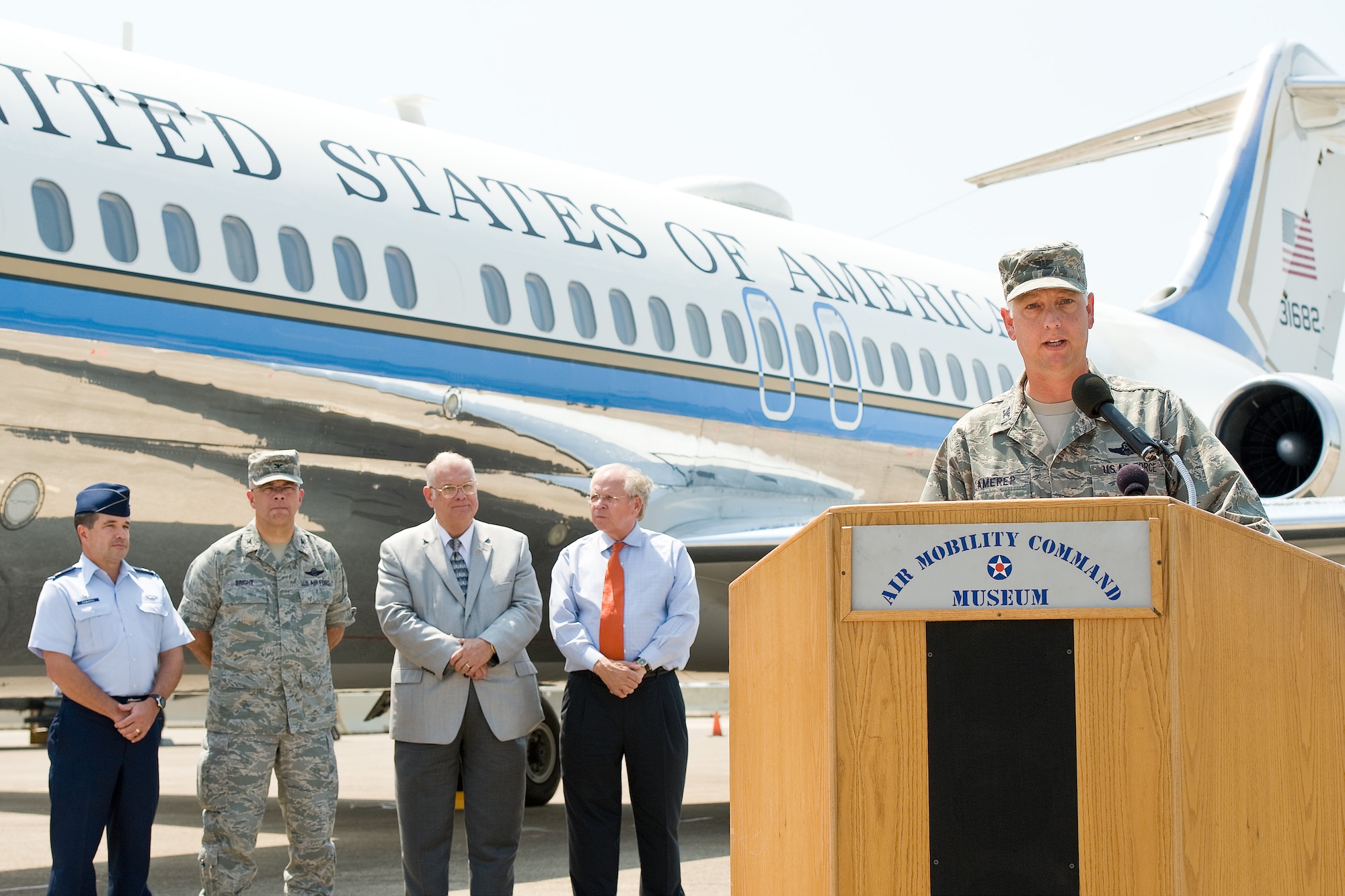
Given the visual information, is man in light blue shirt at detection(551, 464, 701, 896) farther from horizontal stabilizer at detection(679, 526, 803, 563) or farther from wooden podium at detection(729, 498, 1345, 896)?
wooden podium at detection(729, 498, 1345, 896)

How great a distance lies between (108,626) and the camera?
5996 mm

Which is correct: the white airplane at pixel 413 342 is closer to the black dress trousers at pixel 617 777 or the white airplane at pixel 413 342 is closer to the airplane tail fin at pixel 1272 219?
the black dress trousers at pixel 617 777

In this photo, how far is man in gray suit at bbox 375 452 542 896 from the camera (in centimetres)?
612

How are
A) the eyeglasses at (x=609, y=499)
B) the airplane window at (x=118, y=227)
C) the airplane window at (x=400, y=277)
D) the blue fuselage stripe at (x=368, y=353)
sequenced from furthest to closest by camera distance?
the airplane window at (x=400, y=277) → the airplane window at (x=118, y=227) → the blue fuselage stripe at (x=368, y=353) → the eyeglasses at (x=609, y=499)

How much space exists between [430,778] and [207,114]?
3689mm

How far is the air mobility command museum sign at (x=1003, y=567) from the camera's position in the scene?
266cm

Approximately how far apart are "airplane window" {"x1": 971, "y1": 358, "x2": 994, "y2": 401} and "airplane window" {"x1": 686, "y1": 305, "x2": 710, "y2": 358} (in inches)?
143

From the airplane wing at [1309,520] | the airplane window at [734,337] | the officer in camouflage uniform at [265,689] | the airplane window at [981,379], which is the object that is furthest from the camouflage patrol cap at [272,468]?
the airplane window at [981,379]

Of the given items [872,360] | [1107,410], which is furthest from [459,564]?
[872,360]

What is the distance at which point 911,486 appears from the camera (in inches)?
459

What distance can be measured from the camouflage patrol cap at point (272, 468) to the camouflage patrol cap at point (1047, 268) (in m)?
3.65

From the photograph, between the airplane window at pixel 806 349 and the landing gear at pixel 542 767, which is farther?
the landing gear at pixel 542 767

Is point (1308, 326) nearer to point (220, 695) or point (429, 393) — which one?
point (429, 393)

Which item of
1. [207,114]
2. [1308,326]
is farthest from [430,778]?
[1308,326]
